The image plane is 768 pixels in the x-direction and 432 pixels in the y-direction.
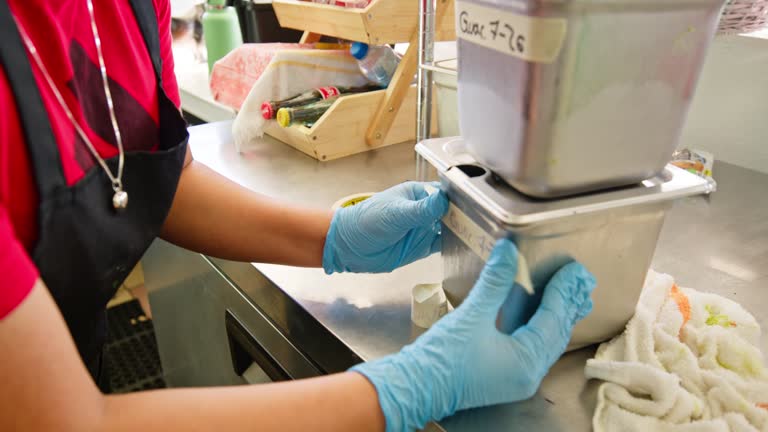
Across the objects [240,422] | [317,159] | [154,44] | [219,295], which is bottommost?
[219,295]

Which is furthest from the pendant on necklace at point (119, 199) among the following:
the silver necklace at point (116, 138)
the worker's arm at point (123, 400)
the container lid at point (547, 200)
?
the container lid at point (547, 200)

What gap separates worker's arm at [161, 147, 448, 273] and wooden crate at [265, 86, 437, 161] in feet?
Answer: 1.43

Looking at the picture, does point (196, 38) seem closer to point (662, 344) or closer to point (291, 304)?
point (291, 304)

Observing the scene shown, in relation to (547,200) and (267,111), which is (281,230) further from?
(267,111)

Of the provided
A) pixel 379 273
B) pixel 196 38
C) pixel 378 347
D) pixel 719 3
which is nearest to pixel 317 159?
pixel 379 273

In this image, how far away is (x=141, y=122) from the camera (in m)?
0.77

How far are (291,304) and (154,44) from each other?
43cm

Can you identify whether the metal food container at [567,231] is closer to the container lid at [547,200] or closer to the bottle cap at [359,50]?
the container lid at [547,200]

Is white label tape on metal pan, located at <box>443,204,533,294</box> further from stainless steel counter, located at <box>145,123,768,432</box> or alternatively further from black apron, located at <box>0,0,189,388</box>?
black apron, located at <box>0,0,189,388</box>

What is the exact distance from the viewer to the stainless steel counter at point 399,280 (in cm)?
66

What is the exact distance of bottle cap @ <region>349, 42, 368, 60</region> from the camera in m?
1.39

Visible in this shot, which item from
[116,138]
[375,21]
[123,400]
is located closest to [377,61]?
[375,21]

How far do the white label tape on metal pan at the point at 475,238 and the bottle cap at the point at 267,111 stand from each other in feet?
2.61

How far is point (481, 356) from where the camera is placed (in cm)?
61
